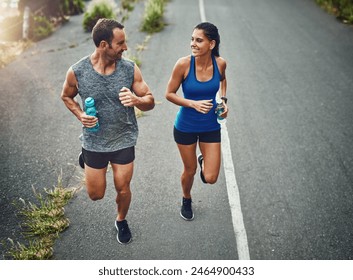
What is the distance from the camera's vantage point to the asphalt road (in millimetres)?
3916

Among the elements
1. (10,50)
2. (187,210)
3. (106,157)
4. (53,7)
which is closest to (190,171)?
(187,210)

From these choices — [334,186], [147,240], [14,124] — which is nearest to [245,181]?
[334,186]

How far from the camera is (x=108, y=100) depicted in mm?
3271

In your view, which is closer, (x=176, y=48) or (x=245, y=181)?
(x=245, y=181)

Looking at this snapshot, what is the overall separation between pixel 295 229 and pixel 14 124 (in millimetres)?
5558

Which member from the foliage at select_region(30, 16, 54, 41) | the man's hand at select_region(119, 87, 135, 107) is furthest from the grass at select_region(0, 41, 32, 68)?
the man's hand at select_region(119, 87, 135, 107)

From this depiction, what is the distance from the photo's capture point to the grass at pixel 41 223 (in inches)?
144

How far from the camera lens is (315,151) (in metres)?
5.58

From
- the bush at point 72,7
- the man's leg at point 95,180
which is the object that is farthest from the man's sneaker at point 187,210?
the bush at point 72,7

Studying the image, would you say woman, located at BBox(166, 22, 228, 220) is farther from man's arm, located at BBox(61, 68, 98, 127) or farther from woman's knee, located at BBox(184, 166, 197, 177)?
man's arm, located at BBox(61, 68, 98, 127)

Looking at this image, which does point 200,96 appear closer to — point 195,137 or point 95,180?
point 195,137

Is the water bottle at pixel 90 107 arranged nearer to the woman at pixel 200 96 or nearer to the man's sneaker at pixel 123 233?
the woman at pixel 200 96

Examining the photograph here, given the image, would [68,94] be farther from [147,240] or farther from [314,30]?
[314,30]

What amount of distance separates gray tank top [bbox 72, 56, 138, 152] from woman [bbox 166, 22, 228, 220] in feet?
1.88
